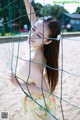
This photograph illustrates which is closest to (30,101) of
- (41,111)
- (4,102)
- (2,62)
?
(41,111)

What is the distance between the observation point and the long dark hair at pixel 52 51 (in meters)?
1.28

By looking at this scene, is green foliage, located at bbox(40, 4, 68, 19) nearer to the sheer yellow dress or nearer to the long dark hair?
the long dark hair

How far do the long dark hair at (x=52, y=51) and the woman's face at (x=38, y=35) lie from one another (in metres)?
0.02

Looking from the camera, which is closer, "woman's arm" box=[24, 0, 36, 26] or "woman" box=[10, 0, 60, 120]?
"woman" box=[10, 0, 60, 120]

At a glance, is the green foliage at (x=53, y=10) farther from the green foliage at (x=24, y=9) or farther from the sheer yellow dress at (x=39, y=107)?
the sheer yellow dress at (x=39, y=107)

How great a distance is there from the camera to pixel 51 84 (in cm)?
138

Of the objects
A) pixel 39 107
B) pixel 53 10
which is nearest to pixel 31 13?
pixel 53 10

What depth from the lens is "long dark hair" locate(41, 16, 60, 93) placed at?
1279 millimetres

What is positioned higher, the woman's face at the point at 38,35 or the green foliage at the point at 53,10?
the green foliage at the point at 53,10

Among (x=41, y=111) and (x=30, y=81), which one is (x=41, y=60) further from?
(x=41, y=111)

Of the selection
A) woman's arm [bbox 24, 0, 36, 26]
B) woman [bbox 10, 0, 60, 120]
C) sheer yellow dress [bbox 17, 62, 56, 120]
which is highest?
woman's arm [bbox 24, 0, 36, 26]

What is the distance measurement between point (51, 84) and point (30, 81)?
101mm

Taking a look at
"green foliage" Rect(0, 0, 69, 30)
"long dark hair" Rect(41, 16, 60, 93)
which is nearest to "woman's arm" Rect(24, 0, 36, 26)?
"green foliage" Rect(0, 0, 69, 30)

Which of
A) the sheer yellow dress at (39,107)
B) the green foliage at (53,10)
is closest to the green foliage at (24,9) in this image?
the green foliage at (53,10)
